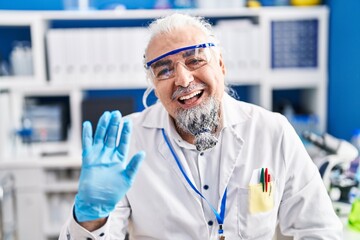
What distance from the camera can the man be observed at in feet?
4.46

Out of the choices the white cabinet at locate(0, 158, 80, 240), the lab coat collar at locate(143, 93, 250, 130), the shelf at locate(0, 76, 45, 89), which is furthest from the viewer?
the shelf at locate(0, 76, 45, 89)

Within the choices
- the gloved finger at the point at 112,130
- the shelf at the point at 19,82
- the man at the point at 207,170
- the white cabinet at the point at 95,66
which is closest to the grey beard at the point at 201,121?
the man at the point at 207,170

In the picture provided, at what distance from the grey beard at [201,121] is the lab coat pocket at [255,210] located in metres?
0.19

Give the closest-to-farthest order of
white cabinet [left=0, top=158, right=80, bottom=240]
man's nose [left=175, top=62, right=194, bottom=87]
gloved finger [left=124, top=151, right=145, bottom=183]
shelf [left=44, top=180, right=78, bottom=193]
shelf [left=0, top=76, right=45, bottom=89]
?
1. gloved finger [left=124, top=151, right=145, bottom=183]
2. man's nose [left=175, top=62, right=194, bottom=87]
3. white cabinet [left=0, top=158, right=80, bottom=240]
4. shelf [left=44, top=180, right=78, bottom=193]
5. shelf [left=0, top=76, right=45, bottom=89]

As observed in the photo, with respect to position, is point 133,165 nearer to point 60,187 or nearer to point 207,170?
point 207,170

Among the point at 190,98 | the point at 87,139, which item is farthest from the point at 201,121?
the point at 87,139

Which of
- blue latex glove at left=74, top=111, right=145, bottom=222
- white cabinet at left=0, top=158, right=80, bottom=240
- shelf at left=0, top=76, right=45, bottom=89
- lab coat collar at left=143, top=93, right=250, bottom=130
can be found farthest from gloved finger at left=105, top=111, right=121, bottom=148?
shelf at left=0, top=76, right=45, bottom=89

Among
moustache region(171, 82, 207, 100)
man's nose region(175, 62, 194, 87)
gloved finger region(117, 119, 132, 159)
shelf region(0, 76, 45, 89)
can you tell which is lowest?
shelf region(0, 76, 45, 89)

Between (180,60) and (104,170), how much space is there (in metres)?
0.47

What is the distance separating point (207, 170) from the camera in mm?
1419

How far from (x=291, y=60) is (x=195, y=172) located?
1779 mm

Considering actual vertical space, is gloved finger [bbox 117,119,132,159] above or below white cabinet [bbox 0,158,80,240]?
above

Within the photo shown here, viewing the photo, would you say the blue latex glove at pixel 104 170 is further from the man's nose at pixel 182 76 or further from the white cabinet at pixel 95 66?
the white cabinet at pixel 95 66

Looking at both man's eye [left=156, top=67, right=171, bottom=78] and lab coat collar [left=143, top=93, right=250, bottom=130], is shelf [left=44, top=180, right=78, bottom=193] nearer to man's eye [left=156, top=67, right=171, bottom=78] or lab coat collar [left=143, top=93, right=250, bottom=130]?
lab coat collar [left=143, top=93, right=250, bottom=130]
